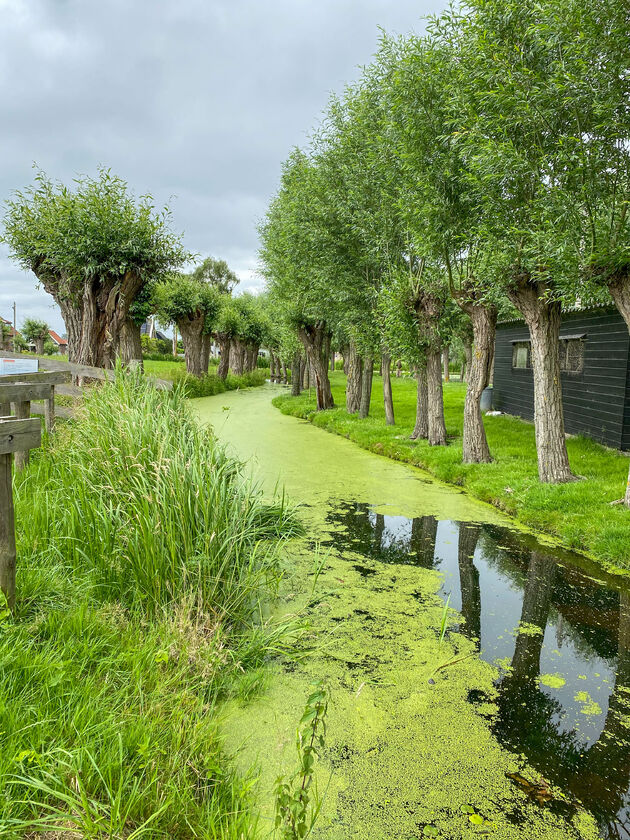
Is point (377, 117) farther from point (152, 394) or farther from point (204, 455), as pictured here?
point (204, 455)

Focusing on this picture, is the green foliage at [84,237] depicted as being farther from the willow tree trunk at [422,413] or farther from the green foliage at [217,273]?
the green foliage at [217,273]

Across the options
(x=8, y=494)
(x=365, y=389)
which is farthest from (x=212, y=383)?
(x=8, y=494)

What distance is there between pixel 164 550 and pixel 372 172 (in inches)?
361

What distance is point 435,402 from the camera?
9766mm

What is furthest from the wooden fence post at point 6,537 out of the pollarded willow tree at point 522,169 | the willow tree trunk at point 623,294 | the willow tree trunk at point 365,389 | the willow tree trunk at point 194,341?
the willow tree trunk at point 194,341

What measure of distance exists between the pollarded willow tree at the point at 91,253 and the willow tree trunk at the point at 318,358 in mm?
6305

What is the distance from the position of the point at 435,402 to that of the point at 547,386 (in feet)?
10.6

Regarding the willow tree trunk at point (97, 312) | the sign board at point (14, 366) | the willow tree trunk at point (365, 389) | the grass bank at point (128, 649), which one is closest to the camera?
the grass bank at point (128, 649)

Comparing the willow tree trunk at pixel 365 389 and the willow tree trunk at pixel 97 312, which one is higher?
the willow tree trunk at pixel 97 312

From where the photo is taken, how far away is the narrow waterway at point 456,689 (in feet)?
6.61

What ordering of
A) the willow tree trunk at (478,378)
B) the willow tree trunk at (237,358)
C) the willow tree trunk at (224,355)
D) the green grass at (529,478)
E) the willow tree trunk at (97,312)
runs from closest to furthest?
the green grass at (529,478), the willow tree trunk at (478,378), the willow tree trunk at (97,312), the willow tree trunk at (224,355), the willow tree trunk at (237,358)

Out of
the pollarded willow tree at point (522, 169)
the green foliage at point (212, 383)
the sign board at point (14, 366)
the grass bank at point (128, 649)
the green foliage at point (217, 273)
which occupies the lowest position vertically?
the grass bank at point (128, 649)

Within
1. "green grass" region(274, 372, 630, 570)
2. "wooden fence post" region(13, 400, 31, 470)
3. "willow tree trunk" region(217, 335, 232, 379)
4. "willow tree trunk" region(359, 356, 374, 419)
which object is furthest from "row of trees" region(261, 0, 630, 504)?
"willow tree trunk" region(217, 335, 232, 379)

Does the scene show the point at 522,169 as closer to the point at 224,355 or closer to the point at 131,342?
the point at 131,342
